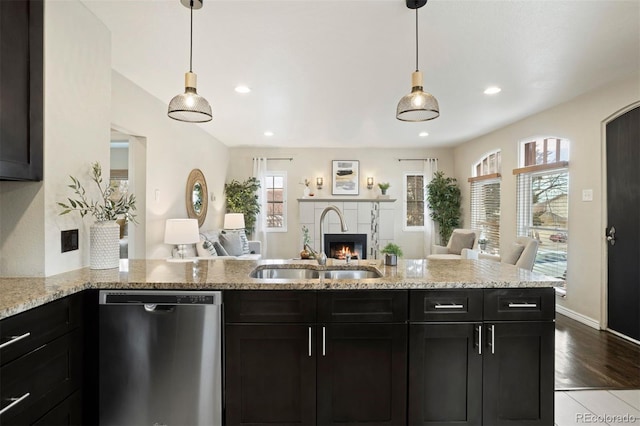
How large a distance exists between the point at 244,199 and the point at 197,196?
64.5 inches

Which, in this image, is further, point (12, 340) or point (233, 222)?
point (233, 222)

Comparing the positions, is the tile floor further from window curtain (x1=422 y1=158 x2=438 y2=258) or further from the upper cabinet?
window curtain (x1=422 y1=158 x2=438 y2=258)

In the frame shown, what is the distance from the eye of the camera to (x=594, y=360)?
291 cm

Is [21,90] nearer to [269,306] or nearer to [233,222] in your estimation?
[269,306]

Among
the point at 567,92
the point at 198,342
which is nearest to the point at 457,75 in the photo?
the point at 567,92

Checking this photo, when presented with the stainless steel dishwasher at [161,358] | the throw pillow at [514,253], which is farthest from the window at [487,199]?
the stainless steel dishwasher at [161,358]

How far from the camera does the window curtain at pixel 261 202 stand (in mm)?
7316

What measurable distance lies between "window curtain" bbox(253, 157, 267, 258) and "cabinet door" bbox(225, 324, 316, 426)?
5616 mm

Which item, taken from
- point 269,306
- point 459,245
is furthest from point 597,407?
point 459,245

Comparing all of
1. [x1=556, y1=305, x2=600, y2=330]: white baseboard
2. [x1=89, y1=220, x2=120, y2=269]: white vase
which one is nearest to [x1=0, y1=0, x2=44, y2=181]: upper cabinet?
[x1=89, y1=220, x2=120, y2=269]: white vase

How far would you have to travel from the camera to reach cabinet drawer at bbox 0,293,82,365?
1.24 m

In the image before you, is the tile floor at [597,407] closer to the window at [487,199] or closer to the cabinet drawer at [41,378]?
the cabinet drawer at [41,378]

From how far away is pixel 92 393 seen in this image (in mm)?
1703

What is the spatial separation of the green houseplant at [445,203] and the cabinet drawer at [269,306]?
604 centimetres
